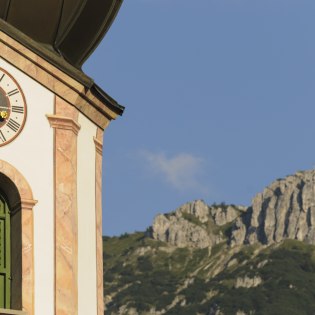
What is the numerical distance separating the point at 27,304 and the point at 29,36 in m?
4.44

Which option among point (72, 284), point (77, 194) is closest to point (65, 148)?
point (77, 194)

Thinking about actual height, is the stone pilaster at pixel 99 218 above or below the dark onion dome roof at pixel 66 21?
below

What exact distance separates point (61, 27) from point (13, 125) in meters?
2.00

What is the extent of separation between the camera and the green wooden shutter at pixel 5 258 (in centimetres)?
2123

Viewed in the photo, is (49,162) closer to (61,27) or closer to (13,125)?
(13,125)

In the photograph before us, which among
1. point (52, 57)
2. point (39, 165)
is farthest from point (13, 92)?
point (39, 165)

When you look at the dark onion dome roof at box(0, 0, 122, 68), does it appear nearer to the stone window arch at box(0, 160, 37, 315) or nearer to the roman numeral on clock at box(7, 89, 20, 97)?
the roman numeral on clock at box(7, 89, 20, 97)

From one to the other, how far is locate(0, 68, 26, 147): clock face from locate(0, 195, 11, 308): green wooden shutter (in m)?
1.08

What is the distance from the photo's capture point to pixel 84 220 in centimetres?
2261

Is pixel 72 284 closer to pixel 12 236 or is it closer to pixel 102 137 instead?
pixel 12 236

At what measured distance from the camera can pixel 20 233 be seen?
70.5 ft

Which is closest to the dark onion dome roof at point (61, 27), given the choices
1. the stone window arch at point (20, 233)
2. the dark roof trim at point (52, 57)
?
the dark roof trim at point (52, 57)

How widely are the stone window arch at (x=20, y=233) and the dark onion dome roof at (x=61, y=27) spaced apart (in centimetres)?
209

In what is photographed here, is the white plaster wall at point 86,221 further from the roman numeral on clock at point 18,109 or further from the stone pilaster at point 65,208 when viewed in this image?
the roman numeral on clock at point 18,109
